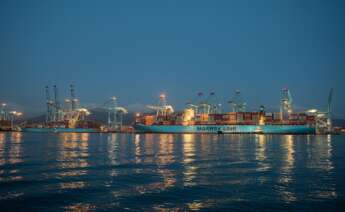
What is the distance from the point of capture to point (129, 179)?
2120 cm

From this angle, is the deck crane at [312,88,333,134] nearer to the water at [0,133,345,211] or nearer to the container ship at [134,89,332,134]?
the container ship at [134,89,332,134]

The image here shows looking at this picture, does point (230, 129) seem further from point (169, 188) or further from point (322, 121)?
point (169, 188)

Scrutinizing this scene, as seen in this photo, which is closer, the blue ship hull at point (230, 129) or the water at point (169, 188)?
the water at point (169, 188)

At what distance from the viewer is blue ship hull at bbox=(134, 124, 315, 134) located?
13712cm

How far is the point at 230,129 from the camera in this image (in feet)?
488

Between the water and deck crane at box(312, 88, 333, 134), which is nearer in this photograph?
the water

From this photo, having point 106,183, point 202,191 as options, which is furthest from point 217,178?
point 106,183

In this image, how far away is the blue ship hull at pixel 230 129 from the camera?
450ft

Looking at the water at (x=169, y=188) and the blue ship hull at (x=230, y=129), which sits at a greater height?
the blue ship hull at (x=230, y=129)

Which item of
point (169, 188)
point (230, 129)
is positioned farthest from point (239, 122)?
point (169, 188)

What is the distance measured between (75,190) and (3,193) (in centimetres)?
341

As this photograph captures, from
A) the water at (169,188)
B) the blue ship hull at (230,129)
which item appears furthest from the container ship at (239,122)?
the water at (169,188)

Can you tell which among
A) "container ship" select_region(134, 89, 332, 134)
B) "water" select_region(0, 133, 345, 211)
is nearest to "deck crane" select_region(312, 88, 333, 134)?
"container ship" select_region(134, 89, 332, 134)

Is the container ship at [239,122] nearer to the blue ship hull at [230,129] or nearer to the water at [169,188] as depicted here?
the blue ship hull at [230,129]
